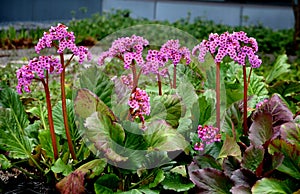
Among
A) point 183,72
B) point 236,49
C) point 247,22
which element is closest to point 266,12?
point 247,22

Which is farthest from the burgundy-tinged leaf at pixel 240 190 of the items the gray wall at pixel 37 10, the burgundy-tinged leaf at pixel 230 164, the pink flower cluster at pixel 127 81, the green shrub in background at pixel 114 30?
the gray wall at pixel 37 10

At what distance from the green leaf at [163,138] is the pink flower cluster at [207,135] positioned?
53 mm

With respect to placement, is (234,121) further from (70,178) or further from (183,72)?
(70,178)

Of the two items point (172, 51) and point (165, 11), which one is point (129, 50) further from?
point (165, 11)

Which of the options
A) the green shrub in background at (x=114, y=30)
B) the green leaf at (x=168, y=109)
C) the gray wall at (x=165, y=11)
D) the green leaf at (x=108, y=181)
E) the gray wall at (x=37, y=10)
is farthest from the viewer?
the gray wall at (x=165, y=11)

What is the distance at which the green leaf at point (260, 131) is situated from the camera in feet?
5.61

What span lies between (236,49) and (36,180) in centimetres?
89

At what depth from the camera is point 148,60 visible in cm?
183

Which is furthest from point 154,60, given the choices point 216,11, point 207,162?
point 216,11

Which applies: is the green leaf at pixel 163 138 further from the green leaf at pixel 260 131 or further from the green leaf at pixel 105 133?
the green leaf at pixel 260 131

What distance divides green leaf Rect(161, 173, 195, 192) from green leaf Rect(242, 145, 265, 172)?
190mm

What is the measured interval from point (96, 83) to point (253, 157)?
2.07ft

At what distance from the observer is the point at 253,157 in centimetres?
163

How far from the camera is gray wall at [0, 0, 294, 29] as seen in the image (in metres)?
9.35
